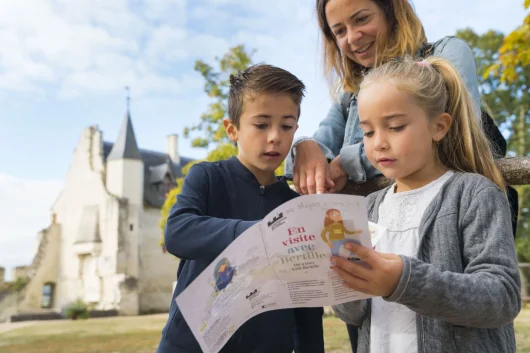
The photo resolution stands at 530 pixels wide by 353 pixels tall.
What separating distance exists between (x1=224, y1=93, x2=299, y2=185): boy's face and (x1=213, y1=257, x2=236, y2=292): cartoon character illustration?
0.49 m

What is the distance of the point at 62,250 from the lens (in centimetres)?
2598

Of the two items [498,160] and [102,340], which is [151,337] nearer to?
[102,340]

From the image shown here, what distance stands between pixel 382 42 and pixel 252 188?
0.74 m

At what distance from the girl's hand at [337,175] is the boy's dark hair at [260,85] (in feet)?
0.84

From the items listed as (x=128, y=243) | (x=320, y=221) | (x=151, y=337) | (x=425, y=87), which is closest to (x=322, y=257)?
(x=320, y=221)

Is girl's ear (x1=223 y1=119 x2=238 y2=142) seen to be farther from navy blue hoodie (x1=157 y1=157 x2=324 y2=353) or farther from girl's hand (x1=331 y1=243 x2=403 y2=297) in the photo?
girl's hand (x1=331 y1=243 x2=403 y2=297)

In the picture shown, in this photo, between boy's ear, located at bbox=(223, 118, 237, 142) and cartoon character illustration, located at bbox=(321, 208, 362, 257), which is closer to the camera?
cartoon character illustration, located at bbox=(321, 208, 362, 257)

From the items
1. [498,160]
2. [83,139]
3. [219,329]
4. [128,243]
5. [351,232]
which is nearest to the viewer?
[351,232]

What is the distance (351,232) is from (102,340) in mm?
10258

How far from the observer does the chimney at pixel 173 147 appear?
2917cm

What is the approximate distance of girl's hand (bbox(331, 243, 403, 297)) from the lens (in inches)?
48.4

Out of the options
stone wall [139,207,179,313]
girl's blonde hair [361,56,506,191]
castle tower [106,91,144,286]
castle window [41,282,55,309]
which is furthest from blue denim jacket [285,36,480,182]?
castle window [41,282,55,309]

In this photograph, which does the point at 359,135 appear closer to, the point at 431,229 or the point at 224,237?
the point at 431,229

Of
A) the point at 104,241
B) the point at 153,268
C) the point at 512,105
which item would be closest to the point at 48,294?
the point at 104,241
